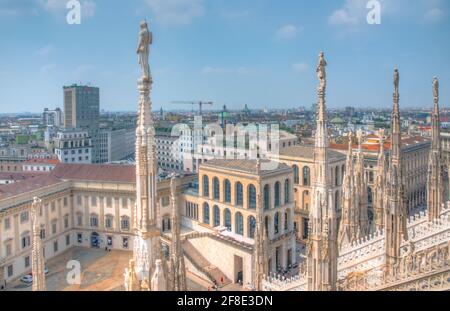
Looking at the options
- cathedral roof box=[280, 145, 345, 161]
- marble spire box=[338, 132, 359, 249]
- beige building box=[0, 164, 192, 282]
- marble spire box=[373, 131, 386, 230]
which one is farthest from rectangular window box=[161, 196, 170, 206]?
marble spire box=[373, 131, 386, 230]

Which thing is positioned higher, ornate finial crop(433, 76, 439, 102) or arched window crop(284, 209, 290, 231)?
ornate finial crop(433, 76, 439, 102)

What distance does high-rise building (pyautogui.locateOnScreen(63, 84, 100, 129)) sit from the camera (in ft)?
344

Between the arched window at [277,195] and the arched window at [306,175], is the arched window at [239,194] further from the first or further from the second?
the arched window at [306,175]

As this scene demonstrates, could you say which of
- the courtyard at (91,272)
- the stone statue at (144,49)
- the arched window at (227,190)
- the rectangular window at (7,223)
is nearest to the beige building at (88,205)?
the courtyard at (91,272)

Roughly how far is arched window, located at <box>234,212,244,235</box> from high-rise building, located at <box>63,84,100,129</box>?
248ft

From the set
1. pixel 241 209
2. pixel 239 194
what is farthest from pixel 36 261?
pixel 239 194

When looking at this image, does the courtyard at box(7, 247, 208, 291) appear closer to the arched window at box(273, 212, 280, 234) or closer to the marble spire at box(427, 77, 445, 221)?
the arched window at box(273, 212, 280, 234)

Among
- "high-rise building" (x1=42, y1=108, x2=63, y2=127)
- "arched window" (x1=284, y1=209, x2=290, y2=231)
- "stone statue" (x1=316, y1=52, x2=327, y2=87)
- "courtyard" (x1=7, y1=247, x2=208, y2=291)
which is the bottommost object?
"courtyard" (x1=7, y1=247, x2=208, y2=291)

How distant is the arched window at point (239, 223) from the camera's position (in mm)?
35625

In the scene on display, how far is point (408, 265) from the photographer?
40.5 feet

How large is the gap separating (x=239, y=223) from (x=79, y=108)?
8072cm

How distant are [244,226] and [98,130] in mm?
71039
